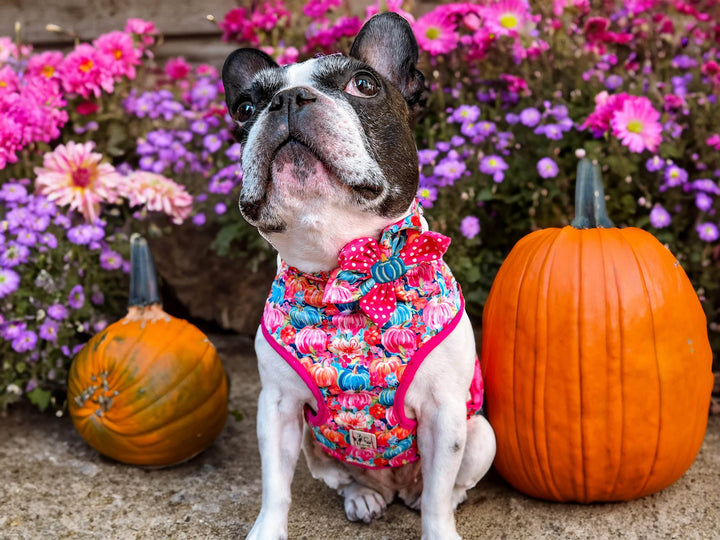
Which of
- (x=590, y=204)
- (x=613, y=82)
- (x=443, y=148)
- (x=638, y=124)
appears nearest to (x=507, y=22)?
(x=613, y=82)

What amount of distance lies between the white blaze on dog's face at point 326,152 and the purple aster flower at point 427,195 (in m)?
0.79

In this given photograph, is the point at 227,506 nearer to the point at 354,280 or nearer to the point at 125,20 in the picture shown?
the point at 354,280

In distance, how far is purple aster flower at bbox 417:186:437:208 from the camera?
107 inches

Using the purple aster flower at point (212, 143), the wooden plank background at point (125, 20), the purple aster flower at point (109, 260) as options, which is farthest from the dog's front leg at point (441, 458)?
the wooden plank background at point (125, 20)

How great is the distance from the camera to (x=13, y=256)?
2.62 m

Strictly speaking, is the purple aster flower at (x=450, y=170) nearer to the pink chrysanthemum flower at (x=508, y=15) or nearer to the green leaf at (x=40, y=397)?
the pink chrysanthemum flower at (x=508, y=15)

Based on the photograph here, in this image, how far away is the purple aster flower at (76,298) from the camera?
8.89 feet

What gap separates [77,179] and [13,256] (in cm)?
44

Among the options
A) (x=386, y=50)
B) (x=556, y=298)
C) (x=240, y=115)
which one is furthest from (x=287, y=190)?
(x=556, y=298)

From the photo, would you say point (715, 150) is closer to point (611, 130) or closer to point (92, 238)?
point (611, 130)

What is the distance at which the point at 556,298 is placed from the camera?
2.07 metres

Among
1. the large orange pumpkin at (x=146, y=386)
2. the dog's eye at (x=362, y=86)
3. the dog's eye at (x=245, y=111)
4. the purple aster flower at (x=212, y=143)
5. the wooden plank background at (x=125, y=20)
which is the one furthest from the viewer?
the wooden plank background at (x=125, y=20)

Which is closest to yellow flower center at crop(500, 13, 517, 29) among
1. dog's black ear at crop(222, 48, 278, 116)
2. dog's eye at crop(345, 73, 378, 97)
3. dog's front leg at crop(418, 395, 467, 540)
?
dog's black ear at crop(222, 48, 278, 116)

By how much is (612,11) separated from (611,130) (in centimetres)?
118
